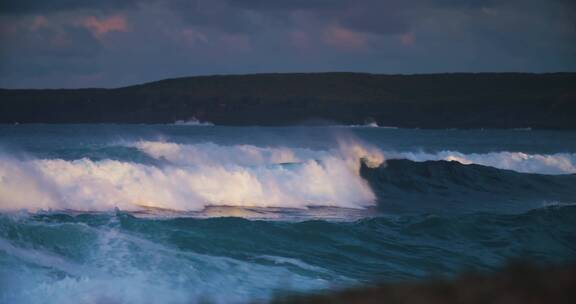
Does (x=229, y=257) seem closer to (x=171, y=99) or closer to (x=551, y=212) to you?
(x=551, y=212)

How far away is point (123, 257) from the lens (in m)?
12.0

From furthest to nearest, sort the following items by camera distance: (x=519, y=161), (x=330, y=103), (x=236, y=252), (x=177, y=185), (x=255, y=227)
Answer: (x=330, y=103) < (x=519, y=161) < (x=177, y=185) < (x=255, y=227) < (x=236, y=252)

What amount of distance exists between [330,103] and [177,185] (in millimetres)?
90772

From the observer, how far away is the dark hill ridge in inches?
4188

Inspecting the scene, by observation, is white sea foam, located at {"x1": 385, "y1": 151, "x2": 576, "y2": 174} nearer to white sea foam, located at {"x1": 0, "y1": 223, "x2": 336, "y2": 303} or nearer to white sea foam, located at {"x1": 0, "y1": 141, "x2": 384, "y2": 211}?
white sea foam, located at {"x1": 0, "y1": 141, "x2": 384, "y2": 211}

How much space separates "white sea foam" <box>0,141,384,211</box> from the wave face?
213cm

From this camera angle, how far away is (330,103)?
111312 mm

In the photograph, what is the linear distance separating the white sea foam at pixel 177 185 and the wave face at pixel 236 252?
213 cm

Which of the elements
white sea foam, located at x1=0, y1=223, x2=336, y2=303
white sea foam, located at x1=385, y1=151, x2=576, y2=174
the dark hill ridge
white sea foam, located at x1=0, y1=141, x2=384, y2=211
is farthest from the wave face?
the dark hill ridge

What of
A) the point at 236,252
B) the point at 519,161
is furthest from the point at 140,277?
the point at 519,161

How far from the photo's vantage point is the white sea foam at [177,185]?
18281 mm

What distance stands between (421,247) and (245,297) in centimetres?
559

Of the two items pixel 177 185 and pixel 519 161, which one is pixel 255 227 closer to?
pixel 177 185

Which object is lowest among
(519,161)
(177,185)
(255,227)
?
(255,227)
